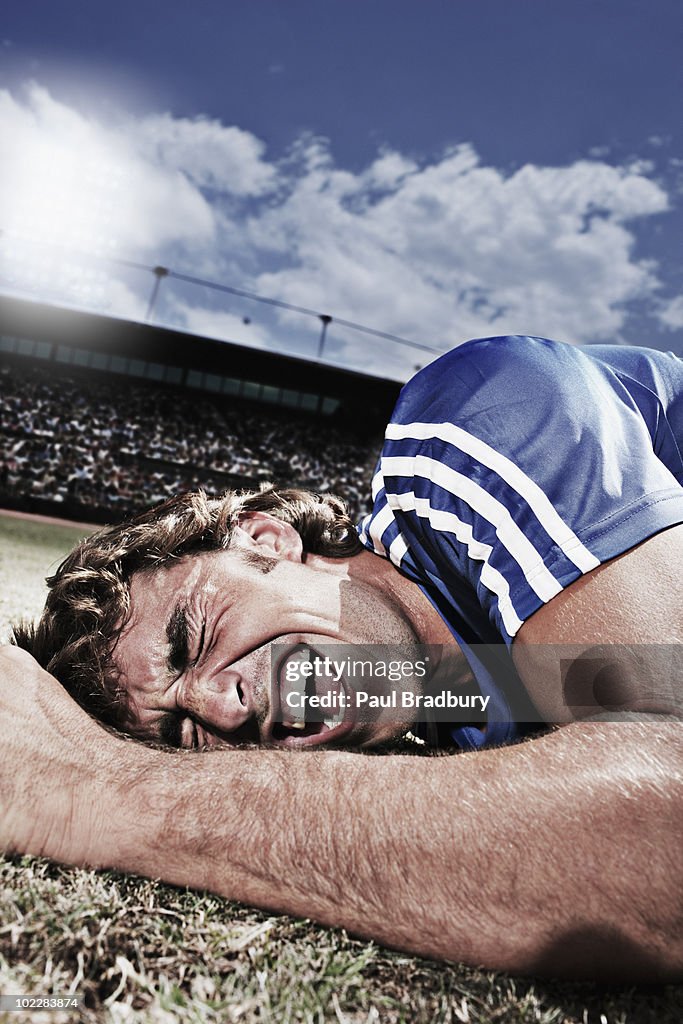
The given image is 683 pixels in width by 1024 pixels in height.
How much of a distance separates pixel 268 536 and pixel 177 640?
24.8 inches

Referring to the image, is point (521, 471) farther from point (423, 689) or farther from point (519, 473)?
point (423, 689)

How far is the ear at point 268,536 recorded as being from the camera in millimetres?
2135

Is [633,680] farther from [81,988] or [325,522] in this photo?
[325,522]

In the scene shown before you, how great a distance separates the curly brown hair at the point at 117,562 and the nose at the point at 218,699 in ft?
0.70

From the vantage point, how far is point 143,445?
20.0m

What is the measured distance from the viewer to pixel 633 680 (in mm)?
1123

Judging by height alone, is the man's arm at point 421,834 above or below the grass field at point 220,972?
above

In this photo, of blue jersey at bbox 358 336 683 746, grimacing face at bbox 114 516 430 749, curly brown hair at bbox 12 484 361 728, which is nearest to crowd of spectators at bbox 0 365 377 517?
curly brown hair at bbox 12 484 361 728

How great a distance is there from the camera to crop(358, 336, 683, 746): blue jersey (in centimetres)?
136

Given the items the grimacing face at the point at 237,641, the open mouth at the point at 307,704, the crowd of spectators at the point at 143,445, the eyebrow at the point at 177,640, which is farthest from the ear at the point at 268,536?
the crowd of spectators at the point at 143,445

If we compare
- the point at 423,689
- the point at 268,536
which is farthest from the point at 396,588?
the point at 268,536

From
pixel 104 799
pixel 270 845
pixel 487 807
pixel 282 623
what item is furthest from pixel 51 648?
pixel 487 807

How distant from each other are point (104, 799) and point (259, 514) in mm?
1324

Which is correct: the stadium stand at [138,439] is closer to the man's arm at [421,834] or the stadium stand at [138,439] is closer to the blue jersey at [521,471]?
the blue jersey at [521,471]
